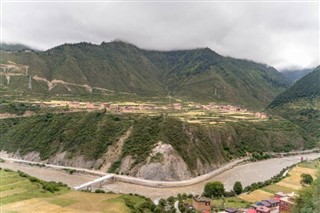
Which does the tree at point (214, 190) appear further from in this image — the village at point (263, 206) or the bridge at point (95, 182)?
the bridge at point (95, 182)

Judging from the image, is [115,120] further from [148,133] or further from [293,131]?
[293,131]

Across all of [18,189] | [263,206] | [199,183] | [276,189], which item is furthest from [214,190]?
[18,189]

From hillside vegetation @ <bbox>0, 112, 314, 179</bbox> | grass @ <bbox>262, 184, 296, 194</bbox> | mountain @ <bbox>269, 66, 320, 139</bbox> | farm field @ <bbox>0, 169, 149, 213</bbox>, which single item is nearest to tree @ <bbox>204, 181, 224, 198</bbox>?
grass @ <bbox>262, 184, 296, 194</bbox>

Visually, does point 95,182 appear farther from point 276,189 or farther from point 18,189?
point 276,189

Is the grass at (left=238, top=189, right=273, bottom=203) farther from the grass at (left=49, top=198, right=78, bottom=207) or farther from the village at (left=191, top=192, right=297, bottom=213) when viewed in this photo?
the grass at (left=49, top=198, right=78, bottom=207)

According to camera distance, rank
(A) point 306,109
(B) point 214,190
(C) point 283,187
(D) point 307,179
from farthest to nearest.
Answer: (A) point 306,109 → (D) point 307,179 → (C) point 283,187 → (B) point 214,190

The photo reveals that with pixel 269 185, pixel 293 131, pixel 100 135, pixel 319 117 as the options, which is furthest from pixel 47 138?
pixel 319 117
